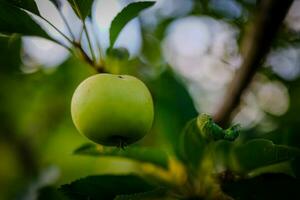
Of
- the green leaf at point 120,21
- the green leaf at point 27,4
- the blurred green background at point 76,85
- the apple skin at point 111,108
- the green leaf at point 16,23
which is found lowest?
the blurred green background at point 76,85

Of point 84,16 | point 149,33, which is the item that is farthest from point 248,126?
point 84,16

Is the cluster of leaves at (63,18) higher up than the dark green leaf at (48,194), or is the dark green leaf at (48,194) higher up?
the cluster of leaves at (63,18)

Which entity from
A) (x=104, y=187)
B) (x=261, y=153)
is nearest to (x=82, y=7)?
(x=104, y=187)

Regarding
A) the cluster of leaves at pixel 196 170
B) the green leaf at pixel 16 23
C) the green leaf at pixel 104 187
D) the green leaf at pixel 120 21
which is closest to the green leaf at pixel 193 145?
the cluster of leaves at pixel 196 170

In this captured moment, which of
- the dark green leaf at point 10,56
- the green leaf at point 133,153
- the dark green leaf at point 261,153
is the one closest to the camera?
the dark green leaf at point 261,153

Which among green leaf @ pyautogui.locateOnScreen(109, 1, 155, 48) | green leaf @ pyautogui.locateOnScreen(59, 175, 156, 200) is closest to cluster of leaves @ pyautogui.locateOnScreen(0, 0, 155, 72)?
green leaf @ pyautogui.locateOnScreen(109, 1, 155, 48)

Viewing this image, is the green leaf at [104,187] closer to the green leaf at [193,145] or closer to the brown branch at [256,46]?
the green leaf at [193,145]
